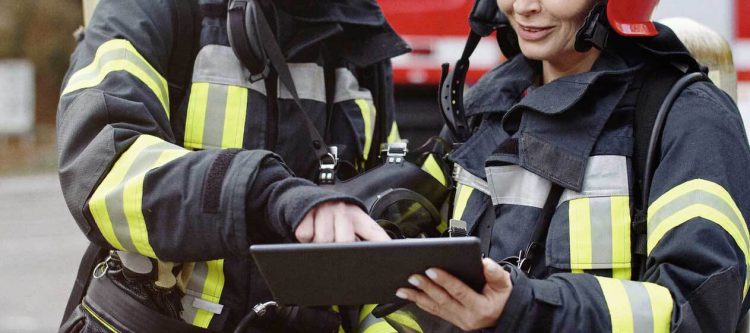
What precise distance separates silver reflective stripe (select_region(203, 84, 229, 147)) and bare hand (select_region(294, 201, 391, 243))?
0.59 m

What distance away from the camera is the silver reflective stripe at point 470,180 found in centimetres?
238

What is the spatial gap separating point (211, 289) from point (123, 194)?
40 centimetres

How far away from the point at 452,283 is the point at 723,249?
518 mm

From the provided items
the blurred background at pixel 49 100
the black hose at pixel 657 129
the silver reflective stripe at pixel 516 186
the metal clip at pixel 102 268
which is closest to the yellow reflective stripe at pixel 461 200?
the silver reflective stripe at pixel 516 186

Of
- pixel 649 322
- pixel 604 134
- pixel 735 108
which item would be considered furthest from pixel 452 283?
pixel 735 108

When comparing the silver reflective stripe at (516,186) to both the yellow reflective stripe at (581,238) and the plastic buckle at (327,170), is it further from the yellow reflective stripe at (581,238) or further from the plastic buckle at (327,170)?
the plastic buckle at (327,170)

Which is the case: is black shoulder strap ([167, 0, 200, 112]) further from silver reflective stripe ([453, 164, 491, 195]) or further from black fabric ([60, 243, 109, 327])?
silver reflective stripe ([453, 164, 491, 195])

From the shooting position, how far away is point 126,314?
7.81ft

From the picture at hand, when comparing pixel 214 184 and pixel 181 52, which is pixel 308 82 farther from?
pixel 214 184

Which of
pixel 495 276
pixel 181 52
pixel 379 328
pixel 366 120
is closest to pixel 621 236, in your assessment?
pixel 495 276

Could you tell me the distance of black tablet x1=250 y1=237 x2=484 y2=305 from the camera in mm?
1684

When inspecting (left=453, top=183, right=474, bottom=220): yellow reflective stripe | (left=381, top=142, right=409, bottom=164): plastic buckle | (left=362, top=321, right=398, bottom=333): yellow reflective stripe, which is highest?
(left=381, top=142, right=409, bottom=164): plastic buckle

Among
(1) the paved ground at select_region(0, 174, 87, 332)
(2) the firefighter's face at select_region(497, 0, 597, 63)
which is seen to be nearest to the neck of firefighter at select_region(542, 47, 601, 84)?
(2) the firefighter's face at select_region(497, 0, 597, 63)

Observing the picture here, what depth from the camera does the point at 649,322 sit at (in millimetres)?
1947
